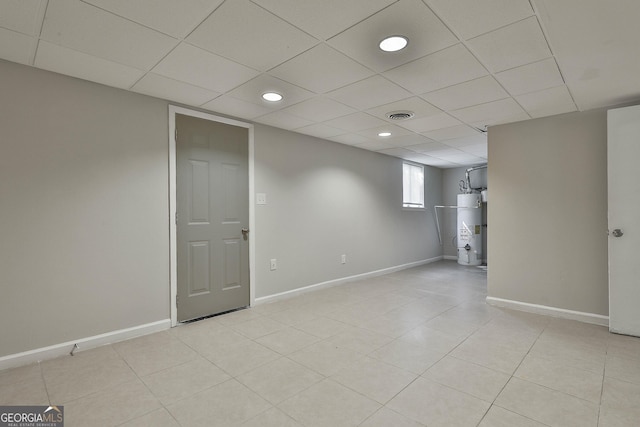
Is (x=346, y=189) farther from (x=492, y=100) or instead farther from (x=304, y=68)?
(x=304, y=68)

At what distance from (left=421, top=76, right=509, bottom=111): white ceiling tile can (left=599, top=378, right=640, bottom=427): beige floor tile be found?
2.41 meters

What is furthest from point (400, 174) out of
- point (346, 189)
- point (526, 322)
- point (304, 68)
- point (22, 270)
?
point (22, 270)

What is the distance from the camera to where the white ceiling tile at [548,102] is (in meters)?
2.85

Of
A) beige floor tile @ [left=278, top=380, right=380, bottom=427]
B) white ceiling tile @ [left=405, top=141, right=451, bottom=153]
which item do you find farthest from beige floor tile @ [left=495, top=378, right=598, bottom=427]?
white ceiling tile @ [left=405, top=141, right=451, bottom=153]

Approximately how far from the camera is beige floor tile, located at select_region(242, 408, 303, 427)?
5.45 ft

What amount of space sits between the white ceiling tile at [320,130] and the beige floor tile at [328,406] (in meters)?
3.05

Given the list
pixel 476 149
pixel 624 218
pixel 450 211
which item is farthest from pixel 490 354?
pixel 450 211

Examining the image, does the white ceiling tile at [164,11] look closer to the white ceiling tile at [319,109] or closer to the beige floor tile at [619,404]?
the white ceiling tile at [319,109]

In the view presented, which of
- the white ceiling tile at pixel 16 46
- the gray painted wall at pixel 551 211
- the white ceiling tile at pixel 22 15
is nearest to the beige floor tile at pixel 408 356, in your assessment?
the gray painted wall at pixel 551 211

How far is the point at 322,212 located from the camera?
4695 mm

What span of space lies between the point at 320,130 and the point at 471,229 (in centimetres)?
434

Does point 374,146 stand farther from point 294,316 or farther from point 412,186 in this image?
point 294,316

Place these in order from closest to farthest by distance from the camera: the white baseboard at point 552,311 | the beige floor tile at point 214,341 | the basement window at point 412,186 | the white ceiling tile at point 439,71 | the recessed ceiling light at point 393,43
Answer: the recessed ceiling light at point 393,43
the white ceiling tile at point 439,71
the beige floor tile at point 214,341
the white baseboard at point 552,311
the basement window at point 412,186

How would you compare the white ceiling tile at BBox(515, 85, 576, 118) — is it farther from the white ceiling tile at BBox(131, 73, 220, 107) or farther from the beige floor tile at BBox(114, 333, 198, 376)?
the beige floor tile at BBox(114, 333, 198, 376)
